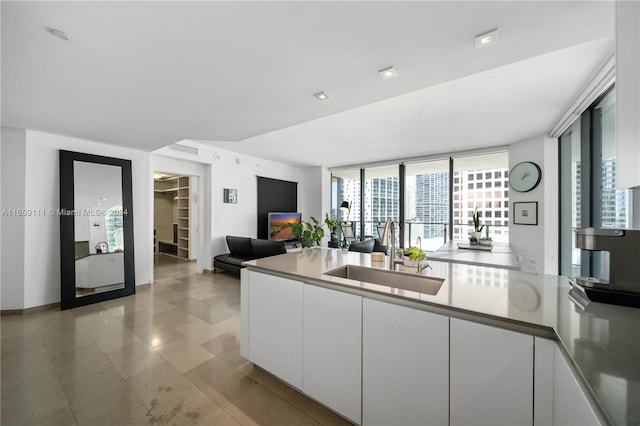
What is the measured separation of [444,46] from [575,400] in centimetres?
181

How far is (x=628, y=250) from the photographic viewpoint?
1.06 metres

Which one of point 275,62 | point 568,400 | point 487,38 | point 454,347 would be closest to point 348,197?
point 275,62

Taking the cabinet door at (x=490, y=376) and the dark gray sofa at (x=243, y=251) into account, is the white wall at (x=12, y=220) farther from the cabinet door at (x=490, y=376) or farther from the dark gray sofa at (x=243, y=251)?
the cabinet door at (x=490, y=376)

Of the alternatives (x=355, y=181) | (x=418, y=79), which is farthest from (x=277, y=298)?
(x=355, y=181)

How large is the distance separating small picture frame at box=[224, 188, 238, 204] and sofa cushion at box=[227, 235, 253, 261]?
85 centimetres

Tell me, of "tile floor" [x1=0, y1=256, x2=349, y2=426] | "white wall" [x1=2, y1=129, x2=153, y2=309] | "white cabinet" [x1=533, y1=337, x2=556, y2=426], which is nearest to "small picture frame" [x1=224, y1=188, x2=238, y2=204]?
"white wall" [x1=2, y1=129, x2=153, y2=309]

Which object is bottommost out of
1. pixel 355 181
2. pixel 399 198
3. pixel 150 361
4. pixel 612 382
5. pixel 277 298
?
pixel 150 361

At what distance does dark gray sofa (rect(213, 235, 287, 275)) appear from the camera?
456 centimetres

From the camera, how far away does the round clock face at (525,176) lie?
4082mm

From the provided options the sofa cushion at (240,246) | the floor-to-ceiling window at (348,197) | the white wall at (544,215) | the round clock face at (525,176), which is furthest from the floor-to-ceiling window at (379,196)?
the sofa cushion at (240,246)

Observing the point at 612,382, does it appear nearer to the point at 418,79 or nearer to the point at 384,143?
the point at 418,79

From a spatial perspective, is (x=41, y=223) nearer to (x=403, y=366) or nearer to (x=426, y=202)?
(x=403, y=366)

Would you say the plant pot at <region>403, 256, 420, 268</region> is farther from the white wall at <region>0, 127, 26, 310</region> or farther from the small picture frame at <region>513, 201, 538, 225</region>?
the white wall at <region>0, 127, 26, 310</region>

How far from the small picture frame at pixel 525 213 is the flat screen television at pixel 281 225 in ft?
16.2
